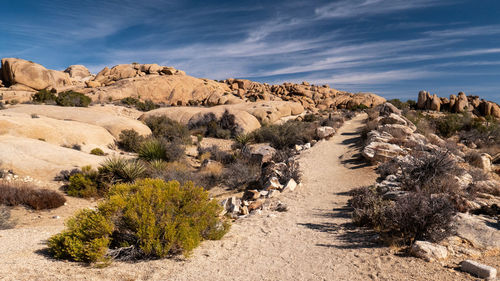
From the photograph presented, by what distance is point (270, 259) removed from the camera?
4645 mm

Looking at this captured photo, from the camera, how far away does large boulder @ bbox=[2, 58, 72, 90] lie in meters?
38.2

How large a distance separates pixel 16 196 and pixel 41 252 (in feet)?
16.3

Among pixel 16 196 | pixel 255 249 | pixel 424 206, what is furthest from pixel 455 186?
pixel 16 196

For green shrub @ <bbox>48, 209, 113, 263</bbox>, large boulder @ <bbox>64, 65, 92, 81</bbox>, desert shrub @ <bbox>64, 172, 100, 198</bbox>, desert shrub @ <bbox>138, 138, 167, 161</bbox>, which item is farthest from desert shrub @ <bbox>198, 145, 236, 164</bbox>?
large boulder @ <bbox>64, 65, 92, 81</bbox>

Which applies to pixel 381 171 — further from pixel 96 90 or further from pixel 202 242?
pixel 96 90

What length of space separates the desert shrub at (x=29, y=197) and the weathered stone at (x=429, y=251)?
9.27 metres

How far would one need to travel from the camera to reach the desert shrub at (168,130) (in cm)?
1748

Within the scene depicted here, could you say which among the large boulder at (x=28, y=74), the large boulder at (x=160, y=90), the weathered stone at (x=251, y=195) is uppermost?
the large boulder at (x=28, y=74)

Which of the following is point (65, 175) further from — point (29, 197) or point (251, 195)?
point (251, 195)

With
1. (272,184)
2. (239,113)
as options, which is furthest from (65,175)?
(239,113)

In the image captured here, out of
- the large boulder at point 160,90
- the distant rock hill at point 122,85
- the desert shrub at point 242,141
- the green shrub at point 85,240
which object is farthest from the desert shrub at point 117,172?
the large boulder at point 160,90

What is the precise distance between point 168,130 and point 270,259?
14928 millimetres

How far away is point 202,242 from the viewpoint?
5.25m

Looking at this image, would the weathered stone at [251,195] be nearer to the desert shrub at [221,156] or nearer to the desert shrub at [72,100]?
the desert shrub at [221,156]
